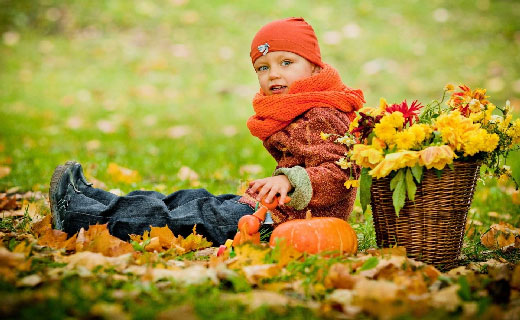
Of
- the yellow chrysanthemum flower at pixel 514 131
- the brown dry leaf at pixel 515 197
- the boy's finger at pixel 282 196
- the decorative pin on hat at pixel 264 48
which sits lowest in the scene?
the brown dry leaf at pixel 515 197


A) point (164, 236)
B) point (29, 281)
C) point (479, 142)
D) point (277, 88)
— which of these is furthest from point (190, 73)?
point (29, 281)

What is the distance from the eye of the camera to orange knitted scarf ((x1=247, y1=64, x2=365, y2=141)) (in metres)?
2.76

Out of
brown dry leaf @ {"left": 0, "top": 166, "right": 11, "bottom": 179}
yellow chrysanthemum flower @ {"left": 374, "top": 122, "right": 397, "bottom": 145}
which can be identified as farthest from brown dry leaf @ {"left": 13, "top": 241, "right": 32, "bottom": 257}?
brown dry leaf @ {"left": 0, "top": 166, "right": 11, "bottom": 179}

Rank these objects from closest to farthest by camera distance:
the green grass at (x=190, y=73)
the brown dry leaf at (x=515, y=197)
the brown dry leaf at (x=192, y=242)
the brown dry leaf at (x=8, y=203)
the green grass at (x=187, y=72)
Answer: the brown dry leaf at (x=192, y=242) → the brown dry leaf at (x=8, y=203) → the brown dry leaf at (x=515, y=197) → the green grass at (x=190, y=73) → the green grass at (x=187, y=72)

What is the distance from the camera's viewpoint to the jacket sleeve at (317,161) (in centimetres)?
255

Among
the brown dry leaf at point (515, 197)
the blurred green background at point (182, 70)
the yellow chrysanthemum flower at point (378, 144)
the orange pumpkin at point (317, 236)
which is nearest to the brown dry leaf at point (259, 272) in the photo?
the orange pumpkin at point (317, 236)

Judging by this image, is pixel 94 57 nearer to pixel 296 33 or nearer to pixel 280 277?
pixel 296 33

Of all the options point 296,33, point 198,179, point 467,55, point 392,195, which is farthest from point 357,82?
point 392,195

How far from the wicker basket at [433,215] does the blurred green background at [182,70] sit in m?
1.79

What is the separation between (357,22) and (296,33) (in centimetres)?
816

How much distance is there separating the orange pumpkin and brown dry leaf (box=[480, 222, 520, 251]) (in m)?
0.94

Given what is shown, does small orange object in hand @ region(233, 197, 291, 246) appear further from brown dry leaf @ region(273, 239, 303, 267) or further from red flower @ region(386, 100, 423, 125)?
red flower @ region(386, 100, 423, 125)

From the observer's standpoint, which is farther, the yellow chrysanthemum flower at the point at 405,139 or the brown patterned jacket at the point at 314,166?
the brown patterned jacket at the point at 314,166

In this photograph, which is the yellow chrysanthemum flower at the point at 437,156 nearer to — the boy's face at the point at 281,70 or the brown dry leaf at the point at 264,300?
the brown dry leaf at the point at 264,300
